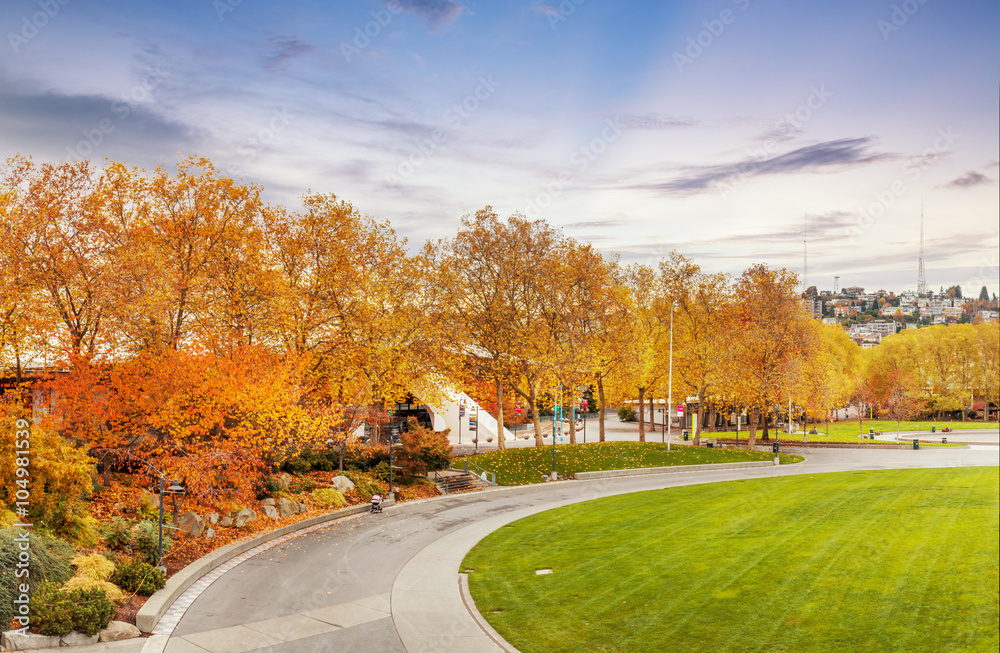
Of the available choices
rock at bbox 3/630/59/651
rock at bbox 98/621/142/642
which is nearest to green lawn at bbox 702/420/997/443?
rock at bbox 98/621/142/642

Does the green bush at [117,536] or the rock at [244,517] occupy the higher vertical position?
the green bush at [117,536]

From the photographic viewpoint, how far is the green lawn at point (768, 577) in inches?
509

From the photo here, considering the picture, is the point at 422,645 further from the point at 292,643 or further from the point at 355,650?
the point at 292,643

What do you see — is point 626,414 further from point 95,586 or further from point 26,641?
point 26,641

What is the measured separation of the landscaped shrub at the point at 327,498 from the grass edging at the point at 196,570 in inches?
40.0

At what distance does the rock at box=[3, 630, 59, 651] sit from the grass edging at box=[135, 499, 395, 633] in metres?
1.87

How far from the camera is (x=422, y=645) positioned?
1559 cm

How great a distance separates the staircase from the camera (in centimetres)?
3971

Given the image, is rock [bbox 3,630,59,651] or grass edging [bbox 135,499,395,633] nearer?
rock [bbox 3,630,59,651]

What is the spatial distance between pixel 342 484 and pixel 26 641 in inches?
792

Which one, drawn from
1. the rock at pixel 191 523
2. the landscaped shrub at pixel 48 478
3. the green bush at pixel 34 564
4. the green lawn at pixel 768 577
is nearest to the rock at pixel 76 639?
the green bush at pixel 34 564

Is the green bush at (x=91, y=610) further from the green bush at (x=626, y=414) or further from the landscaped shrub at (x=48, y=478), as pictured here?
the green bush at (x=626, y=414)

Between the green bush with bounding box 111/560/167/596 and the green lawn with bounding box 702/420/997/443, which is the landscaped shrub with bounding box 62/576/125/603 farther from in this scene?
the green lawn with bounding box 702/420/997/443

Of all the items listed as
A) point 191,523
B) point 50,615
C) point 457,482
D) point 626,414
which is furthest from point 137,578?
point 626,414
